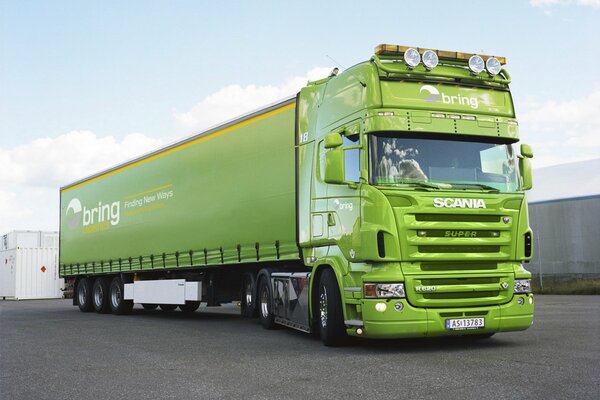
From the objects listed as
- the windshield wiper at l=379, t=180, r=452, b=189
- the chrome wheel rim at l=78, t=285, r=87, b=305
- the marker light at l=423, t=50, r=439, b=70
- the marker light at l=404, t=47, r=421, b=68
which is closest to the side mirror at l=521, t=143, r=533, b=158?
the windshield wiper at l=379, t=180, r=452, b=189

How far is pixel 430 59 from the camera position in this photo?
391 inches

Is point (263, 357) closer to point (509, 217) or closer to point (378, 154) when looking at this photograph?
point (378, 154)

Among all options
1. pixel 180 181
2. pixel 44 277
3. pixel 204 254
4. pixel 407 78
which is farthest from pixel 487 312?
pixel 44 277

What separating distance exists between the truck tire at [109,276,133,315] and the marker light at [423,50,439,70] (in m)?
12.7

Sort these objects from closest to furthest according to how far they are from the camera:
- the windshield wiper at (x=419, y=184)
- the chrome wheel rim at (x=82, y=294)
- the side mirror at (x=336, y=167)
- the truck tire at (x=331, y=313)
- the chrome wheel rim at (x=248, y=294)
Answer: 1. the windshield wiper at (x=419, y=184)
2. the side mirror at (x=336, y=167)
3. the truck tire at (x=331, y=313)
4. the chrome wheel rim at (x=248, y=294)
5. the chrome wheel rim at (x=82, y=294)

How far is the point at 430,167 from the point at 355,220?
1214mm

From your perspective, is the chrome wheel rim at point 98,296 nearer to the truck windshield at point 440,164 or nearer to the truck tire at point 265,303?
the truck tire at point 265,303

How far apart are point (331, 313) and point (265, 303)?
3.49 m

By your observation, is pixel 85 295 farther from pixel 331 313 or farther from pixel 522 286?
pixel 522 286

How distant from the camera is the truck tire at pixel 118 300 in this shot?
20000 mm

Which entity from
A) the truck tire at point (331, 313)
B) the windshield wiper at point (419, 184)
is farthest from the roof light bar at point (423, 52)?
the truck tire at point (331, 313)

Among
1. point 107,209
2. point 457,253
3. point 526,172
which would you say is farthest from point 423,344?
point 107,209

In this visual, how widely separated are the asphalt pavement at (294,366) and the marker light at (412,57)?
154 inches

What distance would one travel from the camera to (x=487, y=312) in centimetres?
950
